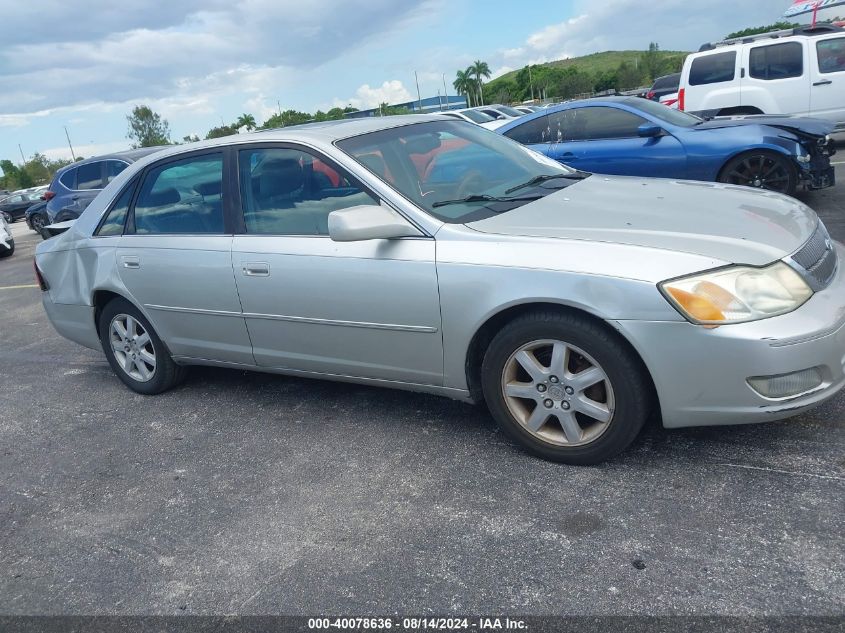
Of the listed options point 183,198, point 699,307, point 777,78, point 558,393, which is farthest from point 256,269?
point 777,78

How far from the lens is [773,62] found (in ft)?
36.8

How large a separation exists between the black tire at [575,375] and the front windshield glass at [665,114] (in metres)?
5.50

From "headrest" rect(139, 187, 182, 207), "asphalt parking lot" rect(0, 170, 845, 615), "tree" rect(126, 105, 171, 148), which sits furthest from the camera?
"tree" rect(126, 105, 171, 148)

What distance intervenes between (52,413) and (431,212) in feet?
9.75

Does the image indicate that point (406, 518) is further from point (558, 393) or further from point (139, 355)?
point (139, 355)

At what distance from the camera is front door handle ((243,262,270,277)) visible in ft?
12.1

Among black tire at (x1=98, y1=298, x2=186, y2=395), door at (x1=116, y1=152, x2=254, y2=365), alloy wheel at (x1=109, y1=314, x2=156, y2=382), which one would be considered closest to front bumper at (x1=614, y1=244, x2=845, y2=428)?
door at (x1=116, y1=152, x2=254, y2=365)

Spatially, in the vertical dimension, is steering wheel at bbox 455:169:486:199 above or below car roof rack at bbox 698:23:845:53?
below

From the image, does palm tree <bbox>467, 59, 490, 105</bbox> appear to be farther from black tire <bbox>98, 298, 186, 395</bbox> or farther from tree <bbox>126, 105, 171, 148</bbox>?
black tire <bbox>98, 298, 186, 395</bbox>

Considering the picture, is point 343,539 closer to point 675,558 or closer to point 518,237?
point 675,558

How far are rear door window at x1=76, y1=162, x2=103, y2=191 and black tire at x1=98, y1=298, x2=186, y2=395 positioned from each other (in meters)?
8.09

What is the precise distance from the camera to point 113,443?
4.05 metres

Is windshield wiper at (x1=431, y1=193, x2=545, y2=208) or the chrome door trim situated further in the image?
windshield wiper at (x1=431, y1=193, x2=545, y2=208)

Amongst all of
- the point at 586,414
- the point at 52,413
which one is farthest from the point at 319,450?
the point at 52,413
